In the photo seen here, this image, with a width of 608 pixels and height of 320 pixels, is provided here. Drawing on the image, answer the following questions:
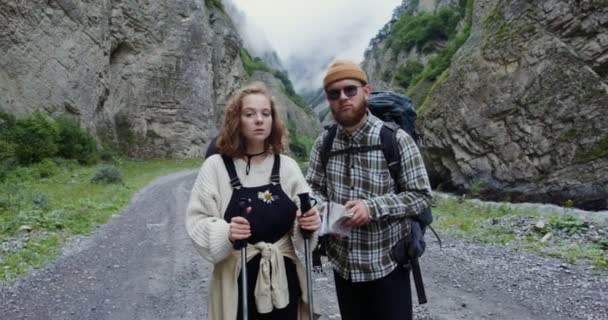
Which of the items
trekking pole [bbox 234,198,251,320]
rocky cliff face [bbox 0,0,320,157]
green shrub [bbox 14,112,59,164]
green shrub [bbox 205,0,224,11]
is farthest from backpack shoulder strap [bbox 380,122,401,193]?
green shrub [bbox 205,0,224,11]

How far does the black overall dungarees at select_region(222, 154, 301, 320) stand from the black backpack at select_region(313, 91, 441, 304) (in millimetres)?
357

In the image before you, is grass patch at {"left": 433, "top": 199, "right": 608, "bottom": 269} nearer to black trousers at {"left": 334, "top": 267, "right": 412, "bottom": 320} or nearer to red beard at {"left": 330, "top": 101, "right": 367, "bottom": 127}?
black trousers at {"left": 334, "top": 267, "right": 412, "bottom": 320}

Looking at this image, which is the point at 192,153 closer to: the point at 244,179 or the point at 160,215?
the point at 160,215

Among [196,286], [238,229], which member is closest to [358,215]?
[238,229]

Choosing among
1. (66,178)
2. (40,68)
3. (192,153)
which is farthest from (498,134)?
(192,153)

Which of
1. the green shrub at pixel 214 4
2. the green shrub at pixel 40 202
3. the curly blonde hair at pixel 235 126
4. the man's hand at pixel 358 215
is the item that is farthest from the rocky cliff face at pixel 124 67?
the man's hand at pixel 358 215

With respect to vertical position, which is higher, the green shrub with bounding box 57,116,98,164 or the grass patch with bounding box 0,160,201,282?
the green shrub with bounding box 57,116,98,164

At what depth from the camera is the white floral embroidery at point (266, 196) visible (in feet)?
7.80

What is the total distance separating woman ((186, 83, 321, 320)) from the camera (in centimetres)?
234

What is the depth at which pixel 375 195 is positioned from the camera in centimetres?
239

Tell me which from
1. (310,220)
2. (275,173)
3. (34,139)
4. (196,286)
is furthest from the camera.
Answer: (34,139)

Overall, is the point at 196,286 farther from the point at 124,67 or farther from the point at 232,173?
the point at 124,67

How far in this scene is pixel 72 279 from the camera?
6.36 meters

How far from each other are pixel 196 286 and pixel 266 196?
437 centimetres
